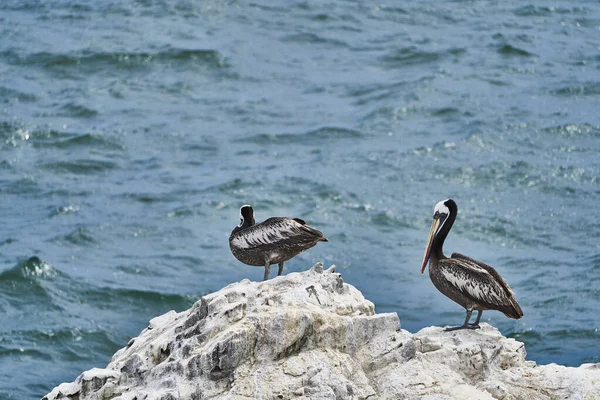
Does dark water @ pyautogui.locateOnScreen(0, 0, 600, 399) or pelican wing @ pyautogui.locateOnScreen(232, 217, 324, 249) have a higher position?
pelican wing @ pyautogui.locateOnScreen(232, 217, 324, 249)

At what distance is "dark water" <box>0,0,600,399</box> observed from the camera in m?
37.2

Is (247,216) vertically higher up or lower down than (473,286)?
lower down

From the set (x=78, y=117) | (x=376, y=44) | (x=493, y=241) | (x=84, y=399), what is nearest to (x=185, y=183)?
(x=78, y=117)

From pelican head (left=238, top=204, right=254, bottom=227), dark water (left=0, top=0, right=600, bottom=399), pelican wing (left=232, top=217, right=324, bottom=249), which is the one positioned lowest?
dark water (left=0, top=0, right=600, bottom=399)

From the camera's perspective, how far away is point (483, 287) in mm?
18047

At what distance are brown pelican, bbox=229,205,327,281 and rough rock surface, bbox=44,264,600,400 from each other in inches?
85.1

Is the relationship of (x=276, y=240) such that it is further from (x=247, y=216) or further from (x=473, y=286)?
(x=473, y=286)

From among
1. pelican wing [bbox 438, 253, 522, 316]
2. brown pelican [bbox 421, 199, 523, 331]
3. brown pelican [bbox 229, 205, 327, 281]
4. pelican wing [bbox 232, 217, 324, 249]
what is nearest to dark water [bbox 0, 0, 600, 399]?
brown pelican [bbox 229, 205, 327, 281]

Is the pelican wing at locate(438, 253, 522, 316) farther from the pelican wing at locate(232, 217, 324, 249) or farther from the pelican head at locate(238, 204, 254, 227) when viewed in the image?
the pelican head at locate(238, 204, 254, 227)

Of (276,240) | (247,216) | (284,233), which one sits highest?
(284,233)

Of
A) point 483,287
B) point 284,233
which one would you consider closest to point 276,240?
point 284,233

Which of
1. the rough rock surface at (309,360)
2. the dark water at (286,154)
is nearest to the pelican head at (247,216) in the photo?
the rough rock surface at (309,360)

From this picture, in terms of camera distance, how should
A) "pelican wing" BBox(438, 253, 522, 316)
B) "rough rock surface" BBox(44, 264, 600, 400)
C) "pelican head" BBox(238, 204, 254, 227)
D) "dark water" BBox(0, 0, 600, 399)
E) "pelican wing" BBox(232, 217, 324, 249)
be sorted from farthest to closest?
"dark water" BBox(0, 0, 600, 399) < "pelican head" BBox(238, 204, 254, 227) < "pelican wing" BBox(232, 217, 324, 249) < "pelican wing" BBox(438, 253, 522, 316) < "rough rock surface" BBox(44, 264, 600, 400)

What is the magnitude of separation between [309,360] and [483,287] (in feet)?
11.5
